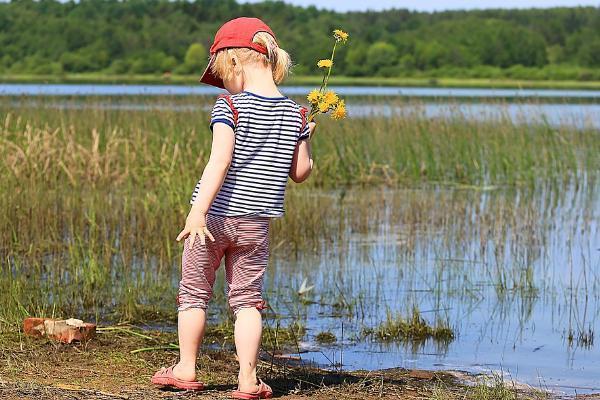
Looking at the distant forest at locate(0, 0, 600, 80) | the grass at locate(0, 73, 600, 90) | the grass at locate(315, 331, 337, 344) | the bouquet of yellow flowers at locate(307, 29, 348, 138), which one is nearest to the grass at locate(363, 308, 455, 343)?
the grass at locate(315, 331, 337, 344)

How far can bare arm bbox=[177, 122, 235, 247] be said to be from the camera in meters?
4.55

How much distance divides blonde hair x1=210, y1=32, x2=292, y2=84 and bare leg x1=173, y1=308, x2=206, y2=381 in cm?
100

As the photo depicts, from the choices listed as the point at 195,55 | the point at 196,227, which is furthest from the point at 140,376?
the point at 195,55

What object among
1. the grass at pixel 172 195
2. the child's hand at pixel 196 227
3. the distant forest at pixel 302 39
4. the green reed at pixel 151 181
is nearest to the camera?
the child's hand at pixel 196 227

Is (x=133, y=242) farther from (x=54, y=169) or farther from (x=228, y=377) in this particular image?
(x=228, y=377)

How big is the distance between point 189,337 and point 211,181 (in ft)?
2.36

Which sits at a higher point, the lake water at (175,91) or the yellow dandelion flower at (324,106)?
the lake water at (175,91)

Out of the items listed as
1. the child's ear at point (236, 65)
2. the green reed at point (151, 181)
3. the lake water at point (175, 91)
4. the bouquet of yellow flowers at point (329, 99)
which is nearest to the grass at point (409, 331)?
the green reed at point (151, 181)

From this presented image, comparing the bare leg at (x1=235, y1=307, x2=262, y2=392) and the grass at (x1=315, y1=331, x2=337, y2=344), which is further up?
the bare leg at (x1=235, y1=307, x2=262, y2=392)

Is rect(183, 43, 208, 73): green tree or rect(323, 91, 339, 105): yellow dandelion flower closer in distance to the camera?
rect(323, 91, 339, 105): yellow dandelion flower

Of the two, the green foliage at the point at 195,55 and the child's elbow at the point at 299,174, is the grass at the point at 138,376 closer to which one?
the child's elbow at the point at 299,174

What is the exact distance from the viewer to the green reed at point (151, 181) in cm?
769

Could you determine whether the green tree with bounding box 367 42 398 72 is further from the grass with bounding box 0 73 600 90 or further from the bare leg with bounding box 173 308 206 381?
the bare leg with bounding box 173 308 206 381

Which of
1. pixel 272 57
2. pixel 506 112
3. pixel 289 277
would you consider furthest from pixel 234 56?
pixel 506 112
